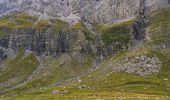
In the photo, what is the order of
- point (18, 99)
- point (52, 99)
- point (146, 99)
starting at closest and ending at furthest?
point (146, 99) → point (52, 99) → point (18, 99)

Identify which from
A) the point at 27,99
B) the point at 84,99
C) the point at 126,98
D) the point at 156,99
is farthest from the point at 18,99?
the point at 156,99

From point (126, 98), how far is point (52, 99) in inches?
1339

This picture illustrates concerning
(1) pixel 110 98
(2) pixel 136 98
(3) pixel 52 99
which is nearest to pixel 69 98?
(3) pixel 52 99

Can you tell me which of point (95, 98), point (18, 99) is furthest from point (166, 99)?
point (18, 99)

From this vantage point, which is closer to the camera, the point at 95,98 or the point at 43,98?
the point at 95,98

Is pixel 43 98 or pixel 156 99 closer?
pixel 156 99

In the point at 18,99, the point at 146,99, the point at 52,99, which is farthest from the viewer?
the point at 18,99

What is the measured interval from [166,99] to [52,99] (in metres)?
51.3

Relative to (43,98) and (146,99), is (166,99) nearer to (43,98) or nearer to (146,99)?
(146,99)

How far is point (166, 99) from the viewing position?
175 meters

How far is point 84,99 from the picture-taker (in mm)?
176250

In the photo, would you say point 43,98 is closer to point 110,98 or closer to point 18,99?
point 18,99

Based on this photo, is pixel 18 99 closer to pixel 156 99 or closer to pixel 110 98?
pixel 110 98

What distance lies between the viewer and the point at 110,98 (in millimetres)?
179375
